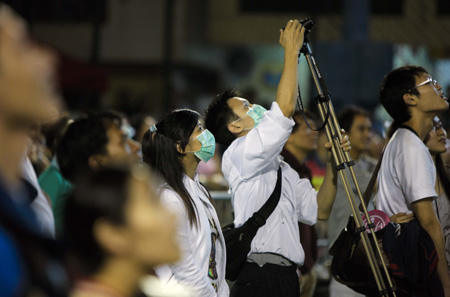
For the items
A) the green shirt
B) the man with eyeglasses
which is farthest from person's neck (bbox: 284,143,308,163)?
the green shirt

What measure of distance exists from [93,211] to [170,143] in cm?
232

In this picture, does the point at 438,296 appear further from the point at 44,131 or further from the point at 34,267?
the point at 44,131

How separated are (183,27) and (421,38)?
26.3 feet

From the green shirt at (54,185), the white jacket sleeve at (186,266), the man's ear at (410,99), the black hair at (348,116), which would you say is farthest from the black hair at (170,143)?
the black hair at (348,116)

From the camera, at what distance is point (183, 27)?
83.0 feet

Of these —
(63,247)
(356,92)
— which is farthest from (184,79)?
(63,247)

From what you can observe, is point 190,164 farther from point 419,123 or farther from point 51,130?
point 51,130

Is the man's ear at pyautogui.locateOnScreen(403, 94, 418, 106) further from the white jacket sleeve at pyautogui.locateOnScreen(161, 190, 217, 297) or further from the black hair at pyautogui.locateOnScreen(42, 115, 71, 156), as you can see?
the black hair at pyautogui.locateOnScreen(42, 115, 71, 156)

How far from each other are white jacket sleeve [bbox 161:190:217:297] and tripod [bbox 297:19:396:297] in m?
1.06

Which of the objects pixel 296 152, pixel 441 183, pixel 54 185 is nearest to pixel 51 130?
pixel 54 185

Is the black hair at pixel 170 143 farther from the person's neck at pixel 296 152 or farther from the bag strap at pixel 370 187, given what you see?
the person's neck at pixel 296 152

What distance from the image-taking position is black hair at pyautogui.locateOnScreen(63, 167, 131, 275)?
1.69 meters

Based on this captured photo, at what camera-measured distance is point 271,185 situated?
436 cm

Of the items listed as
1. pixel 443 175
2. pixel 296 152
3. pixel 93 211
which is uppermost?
pixel 93 211
